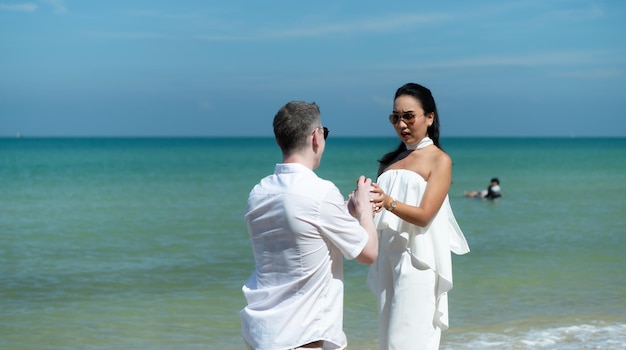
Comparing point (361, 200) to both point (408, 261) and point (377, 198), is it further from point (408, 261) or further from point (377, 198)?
point (408, 261)

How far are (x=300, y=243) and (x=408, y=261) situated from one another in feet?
4.67

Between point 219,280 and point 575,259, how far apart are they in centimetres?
554

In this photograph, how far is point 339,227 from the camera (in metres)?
3.30

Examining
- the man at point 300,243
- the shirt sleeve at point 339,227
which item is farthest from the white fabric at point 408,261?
the shirt sleeve at point 339,227

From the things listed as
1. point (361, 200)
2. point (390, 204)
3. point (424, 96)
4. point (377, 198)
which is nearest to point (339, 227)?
point (361, 200)

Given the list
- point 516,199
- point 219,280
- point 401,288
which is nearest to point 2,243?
point 219,280

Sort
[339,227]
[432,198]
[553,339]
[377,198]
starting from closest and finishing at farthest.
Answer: [339,227], [377,198], [432,198], [553,339]

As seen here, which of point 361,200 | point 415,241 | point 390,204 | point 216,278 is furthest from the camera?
point 216,278

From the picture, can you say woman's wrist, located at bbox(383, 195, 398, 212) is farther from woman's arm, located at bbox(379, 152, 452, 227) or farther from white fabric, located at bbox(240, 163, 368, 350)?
white fabric, located at bbox(240, 163, 368, 350)

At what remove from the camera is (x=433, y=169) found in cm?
459

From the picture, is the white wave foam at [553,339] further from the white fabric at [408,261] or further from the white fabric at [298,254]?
the white fabric at [298,254]

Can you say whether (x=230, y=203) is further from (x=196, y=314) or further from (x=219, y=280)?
(x=196, y=314)

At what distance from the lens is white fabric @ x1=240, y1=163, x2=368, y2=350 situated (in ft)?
A: 10.8

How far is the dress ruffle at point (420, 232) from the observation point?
4.59m
